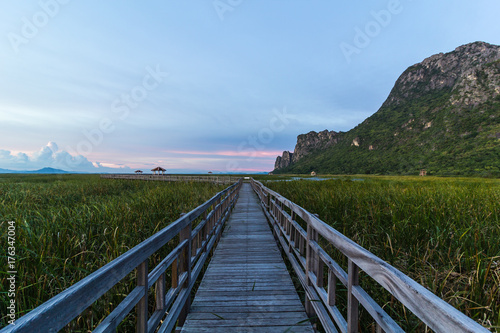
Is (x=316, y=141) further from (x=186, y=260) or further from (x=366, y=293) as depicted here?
(x=366, y=293)

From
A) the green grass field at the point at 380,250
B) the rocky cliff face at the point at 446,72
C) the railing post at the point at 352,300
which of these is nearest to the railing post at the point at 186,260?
the green grass field at the point at 380,250

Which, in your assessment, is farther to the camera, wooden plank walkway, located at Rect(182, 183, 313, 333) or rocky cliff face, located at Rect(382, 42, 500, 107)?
rocky cliff face, located at Rect(382, 42, 500, 107)

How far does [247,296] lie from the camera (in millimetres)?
3268

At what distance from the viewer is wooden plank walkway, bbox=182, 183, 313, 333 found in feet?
8.66

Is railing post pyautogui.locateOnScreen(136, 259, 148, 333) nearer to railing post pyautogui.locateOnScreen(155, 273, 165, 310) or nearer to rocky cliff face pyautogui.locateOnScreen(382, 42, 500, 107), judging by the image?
railing post pyautogui.locateOnScreen(155, 273, 165, 310)

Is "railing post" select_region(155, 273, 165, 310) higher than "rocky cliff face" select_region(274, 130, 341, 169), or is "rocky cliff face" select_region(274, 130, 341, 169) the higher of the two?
"rocky cliff face" select_region(274, 130, 341, 169)

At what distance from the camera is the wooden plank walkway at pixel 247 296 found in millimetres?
2641

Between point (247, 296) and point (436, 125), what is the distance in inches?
4162

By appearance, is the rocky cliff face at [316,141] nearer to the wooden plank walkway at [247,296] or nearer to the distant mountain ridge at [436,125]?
the distant mountain ridge at [436,125]

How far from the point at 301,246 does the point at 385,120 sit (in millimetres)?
130515

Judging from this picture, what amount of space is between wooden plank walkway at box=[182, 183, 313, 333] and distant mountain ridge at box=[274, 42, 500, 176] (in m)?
53.4

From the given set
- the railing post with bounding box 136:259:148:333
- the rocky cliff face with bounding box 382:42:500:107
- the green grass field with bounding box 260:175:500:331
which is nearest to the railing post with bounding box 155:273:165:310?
the railing post with bounding box 136:259:148:333

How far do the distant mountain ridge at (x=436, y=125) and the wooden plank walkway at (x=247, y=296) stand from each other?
53409 millimetres

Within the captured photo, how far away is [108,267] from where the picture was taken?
1.30 metres
